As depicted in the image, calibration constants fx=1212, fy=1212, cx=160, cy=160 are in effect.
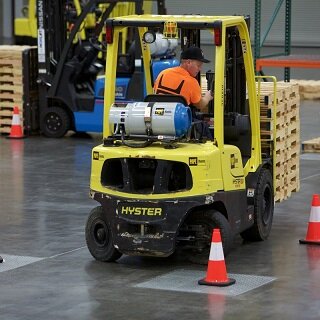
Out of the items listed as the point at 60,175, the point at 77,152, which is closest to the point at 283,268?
the point at 60,175

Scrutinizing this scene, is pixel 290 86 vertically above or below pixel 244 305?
above

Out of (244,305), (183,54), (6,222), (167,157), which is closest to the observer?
(244,305)

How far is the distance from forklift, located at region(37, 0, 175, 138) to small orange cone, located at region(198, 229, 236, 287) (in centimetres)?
918

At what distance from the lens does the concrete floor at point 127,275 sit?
30.3ft

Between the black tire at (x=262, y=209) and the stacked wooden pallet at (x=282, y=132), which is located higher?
the stacked wooden pallet at (x=282, y=132)

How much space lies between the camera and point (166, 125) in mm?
10406

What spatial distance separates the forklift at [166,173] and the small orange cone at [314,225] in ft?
2.06

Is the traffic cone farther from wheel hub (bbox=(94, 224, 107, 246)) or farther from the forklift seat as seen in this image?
the forklift seat

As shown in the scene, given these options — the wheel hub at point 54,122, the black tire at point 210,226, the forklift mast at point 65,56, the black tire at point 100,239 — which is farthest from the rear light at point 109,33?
the wheel hub at point 54,122

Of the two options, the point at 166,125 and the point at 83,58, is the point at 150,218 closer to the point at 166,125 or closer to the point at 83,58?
the point at 166,125

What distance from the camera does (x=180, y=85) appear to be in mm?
10945

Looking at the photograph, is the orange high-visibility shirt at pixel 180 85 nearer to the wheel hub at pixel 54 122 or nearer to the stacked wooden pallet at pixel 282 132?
the stacked wooden pallet at pixel 282 132

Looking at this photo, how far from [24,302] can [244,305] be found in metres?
1.73

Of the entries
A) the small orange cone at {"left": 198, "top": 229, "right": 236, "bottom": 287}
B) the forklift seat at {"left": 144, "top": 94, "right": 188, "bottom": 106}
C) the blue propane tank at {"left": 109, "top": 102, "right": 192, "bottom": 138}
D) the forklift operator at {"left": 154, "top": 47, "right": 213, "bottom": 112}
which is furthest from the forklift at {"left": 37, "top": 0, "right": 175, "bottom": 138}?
the small orange cone at {"left": 198, "top": 229, "right": 236, "bottom": 287}
